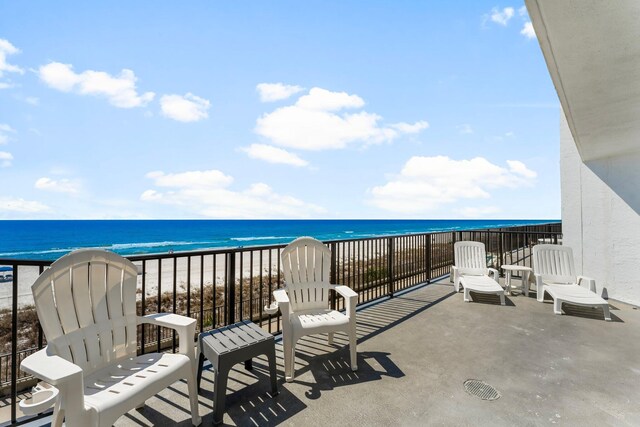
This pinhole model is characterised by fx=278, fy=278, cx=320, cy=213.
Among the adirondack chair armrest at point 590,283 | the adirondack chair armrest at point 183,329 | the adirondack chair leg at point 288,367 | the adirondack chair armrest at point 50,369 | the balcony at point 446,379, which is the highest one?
the adirondack chair armrest at point 50,369

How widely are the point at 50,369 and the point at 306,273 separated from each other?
77.7 inches

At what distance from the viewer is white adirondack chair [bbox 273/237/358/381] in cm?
231

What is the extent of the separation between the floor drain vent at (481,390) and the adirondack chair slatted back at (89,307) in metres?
2.48

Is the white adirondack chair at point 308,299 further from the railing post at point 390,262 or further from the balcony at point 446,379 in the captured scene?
the railing post at point 390,262

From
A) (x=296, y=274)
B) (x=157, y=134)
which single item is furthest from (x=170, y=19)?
(x=157, y=134)

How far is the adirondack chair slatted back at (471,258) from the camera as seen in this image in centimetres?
519

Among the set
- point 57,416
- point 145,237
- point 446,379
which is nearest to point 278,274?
point 446,379

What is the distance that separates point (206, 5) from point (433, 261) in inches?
269

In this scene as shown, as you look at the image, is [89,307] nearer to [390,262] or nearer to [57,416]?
[57,416]

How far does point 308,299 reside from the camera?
2.85 meters

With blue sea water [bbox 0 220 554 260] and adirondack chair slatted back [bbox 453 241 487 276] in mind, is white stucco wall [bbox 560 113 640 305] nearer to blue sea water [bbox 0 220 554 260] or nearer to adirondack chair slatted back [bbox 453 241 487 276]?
adirondack chair slatted back [bbox 453 241 487 276]

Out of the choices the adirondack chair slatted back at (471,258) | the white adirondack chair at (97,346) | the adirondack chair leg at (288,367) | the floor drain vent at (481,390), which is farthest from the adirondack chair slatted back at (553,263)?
the white adirondack chair at (97,346)

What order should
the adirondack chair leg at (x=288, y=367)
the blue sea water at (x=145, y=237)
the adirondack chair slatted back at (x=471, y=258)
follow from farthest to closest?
the blue sea water at (x=145, y=237), the adirondack chair slatted back at (x=471, y=258), the adirondack chair leg at (x=288, y=367)

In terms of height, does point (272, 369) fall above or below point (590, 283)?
below
